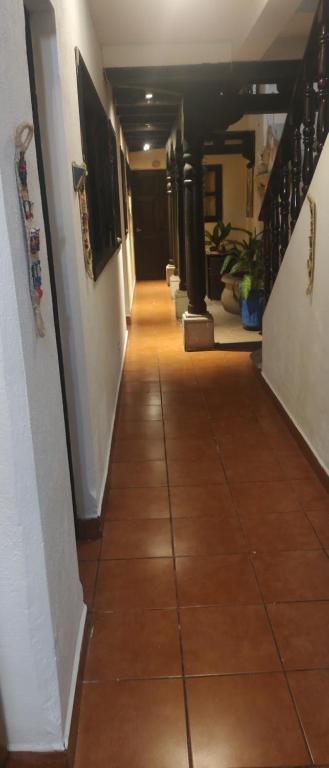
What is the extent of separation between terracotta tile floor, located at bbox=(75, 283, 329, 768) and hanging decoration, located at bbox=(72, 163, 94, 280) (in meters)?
1.11

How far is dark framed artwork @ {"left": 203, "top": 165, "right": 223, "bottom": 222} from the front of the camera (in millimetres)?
9125

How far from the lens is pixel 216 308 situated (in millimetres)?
7516

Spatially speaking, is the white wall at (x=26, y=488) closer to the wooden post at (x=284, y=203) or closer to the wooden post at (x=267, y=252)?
the wooden post at (x=284, y=203)

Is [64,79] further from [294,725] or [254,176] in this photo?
[254,176]

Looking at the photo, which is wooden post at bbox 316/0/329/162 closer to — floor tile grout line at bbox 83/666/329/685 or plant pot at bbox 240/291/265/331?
floor tile grout line at bbox 83/666/329/685

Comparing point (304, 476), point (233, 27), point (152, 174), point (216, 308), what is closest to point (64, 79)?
point (304, 476)

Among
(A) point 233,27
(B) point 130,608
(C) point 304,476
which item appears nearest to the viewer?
(B) point 130,608

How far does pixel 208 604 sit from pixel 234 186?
26.6 feet

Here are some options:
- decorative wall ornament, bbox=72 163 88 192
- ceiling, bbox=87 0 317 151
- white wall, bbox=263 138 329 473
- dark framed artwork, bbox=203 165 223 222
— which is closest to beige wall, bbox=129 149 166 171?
dark framed artwork, bbox=203 165 223 222

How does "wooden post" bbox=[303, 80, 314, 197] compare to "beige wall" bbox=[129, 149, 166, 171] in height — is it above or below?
below

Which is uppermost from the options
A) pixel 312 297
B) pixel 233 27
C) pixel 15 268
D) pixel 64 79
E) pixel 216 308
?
pixel 233 27

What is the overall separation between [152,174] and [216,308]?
530cm

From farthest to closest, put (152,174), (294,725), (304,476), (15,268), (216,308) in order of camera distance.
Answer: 1. (152,174)
2. (216,308)
3. (304,476)
4. (294,725)
5. (15,268)

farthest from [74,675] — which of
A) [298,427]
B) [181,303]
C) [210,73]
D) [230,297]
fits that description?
[181,303]
